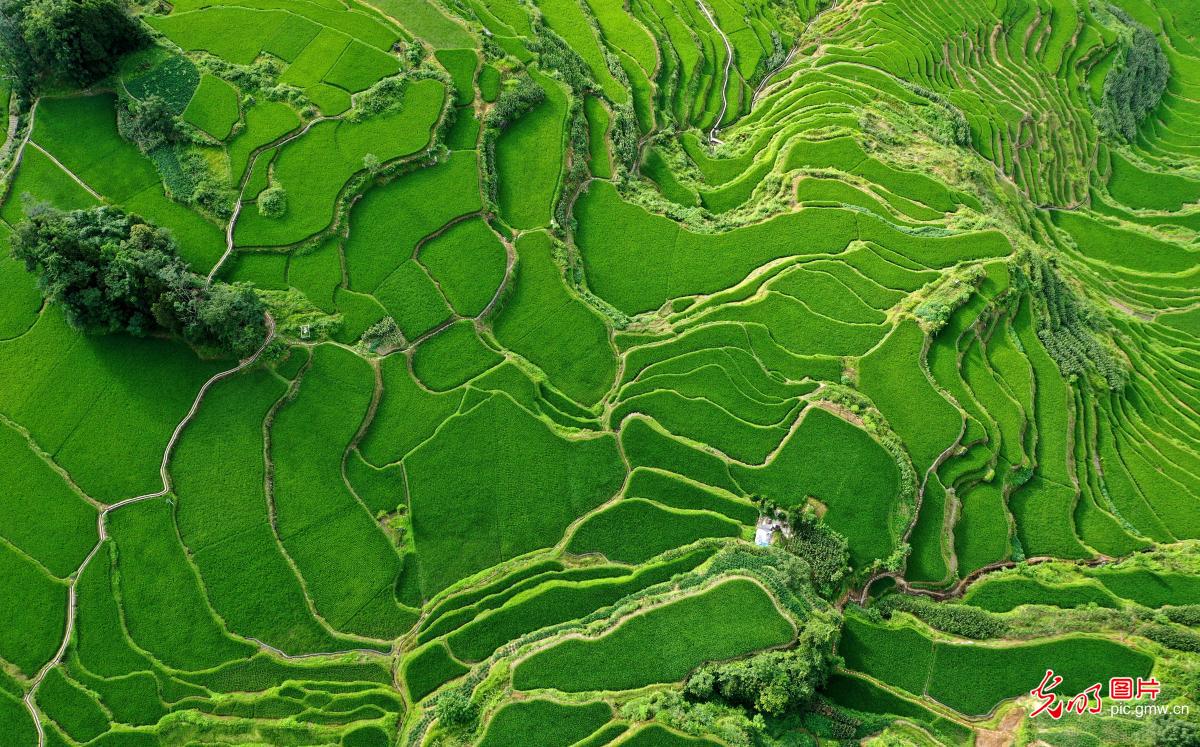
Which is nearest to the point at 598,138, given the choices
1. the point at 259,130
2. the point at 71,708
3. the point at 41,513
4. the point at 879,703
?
the point at 259,130

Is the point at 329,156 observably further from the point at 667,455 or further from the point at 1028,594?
the point at 1028,594

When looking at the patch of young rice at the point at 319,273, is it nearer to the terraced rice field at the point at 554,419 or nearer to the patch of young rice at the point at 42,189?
the terraced rice field at the point at 554,419

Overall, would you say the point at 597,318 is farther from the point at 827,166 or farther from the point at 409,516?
the point at 827,166

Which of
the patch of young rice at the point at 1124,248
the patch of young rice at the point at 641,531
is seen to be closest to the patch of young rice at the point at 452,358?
the patch of young rice at the point at 641,531

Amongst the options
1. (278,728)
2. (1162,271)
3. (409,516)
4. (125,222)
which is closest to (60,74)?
(125,222)

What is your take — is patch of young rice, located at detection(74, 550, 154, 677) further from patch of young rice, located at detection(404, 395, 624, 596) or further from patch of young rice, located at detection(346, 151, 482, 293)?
patch of young rice, located at detection(346, 151, 482, 293)

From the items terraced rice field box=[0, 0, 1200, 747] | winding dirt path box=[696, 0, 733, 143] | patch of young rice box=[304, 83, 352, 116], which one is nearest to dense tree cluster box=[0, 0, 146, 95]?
terraced rice field box=[0, 0, 1200, 747]

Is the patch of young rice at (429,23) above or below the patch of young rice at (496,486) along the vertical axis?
above
